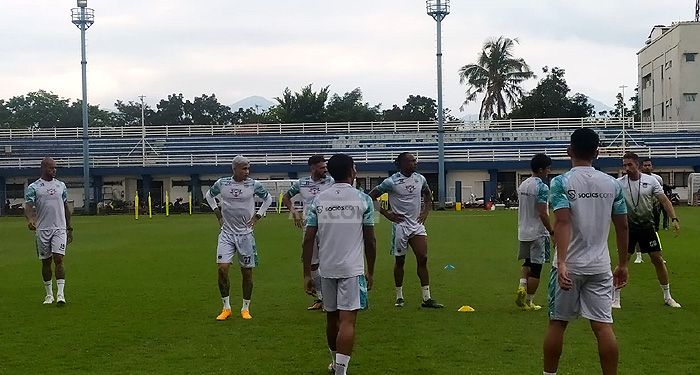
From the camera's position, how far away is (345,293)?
752cm

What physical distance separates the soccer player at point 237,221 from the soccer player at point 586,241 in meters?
5.28

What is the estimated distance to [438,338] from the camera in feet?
31.4

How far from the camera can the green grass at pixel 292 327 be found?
8.37m

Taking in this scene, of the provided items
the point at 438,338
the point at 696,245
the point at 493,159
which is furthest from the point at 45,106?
the point at 438,338

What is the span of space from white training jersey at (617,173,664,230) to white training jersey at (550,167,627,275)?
208 inches

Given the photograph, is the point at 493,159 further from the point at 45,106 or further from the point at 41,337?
the point at 45,106

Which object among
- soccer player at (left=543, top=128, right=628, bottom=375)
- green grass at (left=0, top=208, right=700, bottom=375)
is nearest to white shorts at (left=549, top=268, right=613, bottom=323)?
soccer player at (left=543, top=128, right=628, bottom=375)

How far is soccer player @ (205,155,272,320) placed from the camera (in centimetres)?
1116

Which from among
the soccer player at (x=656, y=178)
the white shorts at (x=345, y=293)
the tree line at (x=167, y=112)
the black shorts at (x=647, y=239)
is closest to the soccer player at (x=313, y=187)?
the white shorts at (x=345, y=293)

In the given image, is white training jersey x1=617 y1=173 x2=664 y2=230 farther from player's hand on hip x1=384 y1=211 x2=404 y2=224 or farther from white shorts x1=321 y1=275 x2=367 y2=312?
A: white shorts x1=321 y1=275 x2=367 y2=312

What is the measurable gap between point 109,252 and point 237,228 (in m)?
12.7

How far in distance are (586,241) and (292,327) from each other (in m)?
4.79

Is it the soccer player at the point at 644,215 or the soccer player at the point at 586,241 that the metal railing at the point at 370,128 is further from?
the soccer player at the point at 586,241

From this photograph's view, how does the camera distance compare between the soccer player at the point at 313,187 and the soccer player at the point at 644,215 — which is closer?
the soccer player at the point at 313,187
